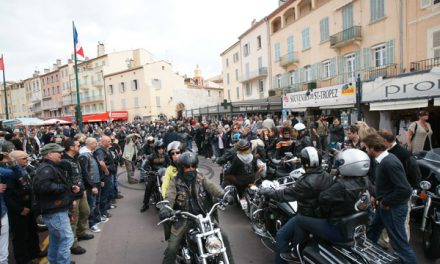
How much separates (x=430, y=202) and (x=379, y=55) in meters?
14.6

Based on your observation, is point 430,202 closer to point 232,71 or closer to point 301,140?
point 301,140

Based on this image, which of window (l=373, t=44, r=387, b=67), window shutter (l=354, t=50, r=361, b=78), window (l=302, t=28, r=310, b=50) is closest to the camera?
window (l=373, t=44, r=387, b=67)

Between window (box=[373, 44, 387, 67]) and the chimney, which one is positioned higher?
the chimney

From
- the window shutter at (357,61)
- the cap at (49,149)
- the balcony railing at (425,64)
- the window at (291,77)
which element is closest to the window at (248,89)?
the window at (291,77)

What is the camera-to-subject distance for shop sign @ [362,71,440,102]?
34.1 feet

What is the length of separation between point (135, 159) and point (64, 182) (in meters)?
5.88

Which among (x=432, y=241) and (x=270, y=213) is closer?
(x=432, y=241)

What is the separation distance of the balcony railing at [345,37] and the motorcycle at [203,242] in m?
17.1

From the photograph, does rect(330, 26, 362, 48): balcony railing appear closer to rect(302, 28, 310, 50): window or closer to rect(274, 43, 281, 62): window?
rect(302, 28, 310, 50): window

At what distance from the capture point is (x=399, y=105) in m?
11.6

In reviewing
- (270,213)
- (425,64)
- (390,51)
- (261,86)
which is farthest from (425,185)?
(261,86)

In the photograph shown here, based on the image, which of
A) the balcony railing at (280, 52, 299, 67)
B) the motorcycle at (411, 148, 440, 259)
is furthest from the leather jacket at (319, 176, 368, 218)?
the balcony railing at (280, 52, 299, 67)

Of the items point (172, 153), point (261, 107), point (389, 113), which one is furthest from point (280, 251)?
point (261, 107)

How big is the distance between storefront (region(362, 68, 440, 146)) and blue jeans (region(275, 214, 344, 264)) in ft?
25.5
